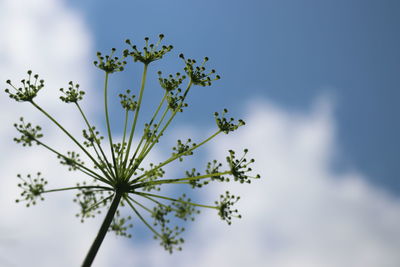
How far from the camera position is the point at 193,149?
10148 millimetres

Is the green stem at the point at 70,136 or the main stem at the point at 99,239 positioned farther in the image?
the green stem at the point at 70,136

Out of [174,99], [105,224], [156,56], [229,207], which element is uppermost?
[156,56]

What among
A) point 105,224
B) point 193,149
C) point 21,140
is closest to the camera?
point 105,224

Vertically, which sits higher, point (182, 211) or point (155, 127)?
point (155, 127)

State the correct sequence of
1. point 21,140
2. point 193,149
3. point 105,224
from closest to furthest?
1. point 105,224
2. point 21,140
3. point 193,149

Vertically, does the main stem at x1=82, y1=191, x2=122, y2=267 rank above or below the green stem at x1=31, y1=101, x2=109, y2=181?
below

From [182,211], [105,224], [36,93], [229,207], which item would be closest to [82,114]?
[36,93]

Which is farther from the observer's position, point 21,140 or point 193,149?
point 193,149

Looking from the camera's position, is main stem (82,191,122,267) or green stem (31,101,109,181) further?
green stem (31,101,109,181)

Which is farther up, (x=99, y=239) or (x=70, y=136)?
(x=70, y=136)

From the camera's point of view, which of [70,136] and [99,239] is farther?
[70,136]

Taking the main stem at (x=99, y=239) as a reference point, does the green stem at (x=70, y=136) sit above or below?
above

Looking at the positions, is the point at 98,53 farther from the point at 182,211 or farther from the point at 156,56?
the point at 182,211

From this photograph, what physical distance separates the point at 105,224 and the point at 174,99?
4197 mm
